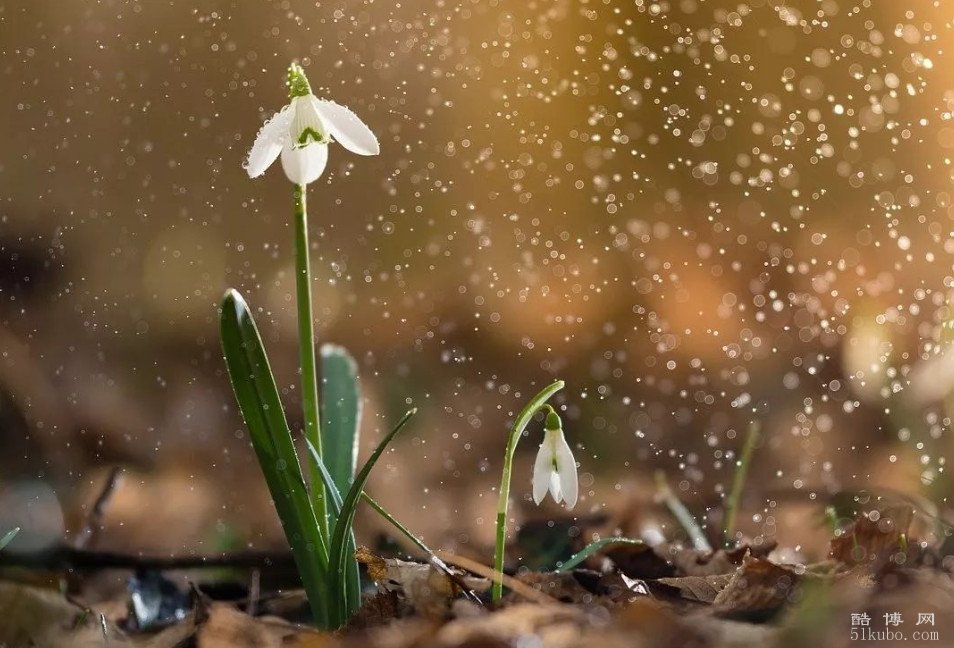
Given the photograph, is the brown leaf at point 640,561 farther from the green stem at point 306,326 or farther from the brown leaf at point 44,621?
the brown leaf at point 44,621

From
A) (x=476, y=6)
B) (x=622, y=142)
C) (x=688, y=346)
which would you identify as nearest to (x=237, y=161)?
(x=476, y=6)

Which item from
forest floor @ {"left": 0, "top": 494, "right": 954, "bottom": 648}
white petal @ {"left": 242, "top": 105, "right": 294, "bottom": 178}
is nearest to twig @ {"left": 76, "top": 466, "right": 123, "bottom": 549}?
forest floor @ {"left": 0, "top": 494, "right": 954, "bottom": 648}

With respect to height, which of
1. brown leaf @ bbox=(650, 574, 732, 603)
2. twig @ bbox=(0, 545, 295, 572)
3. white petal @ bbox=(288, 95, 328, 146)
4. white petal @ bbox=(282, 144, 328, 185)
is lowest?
twig @ bbox=(0, 545, 295, 572)

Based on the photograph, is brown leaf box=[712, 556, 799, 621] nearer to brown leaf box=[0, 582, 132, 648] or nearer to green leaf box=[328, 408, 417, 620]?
green leaf box=[328, 408, 417, 620]

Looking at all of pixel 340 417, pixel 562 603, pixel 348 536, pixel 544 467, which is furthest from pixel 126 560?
pixel 562 603

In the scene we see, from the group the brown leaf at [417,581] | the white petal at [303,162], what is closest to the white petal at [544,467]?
the brown leaf at [417,581]

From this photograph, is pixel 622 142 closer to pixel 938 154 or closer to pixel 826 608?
pixel 938 154

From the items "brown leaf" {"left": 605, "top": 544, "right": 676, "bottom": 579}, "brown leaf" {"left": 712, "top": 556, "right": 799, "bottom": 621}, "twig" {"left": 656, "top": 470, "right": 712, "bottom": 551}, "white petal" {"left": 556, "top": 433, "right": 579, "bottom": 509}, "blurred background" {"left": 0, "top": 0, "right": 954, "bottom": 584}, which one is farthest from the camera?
"blurred background" {"left": 0, "top": 0, "right": 954, "bottom": 584}
